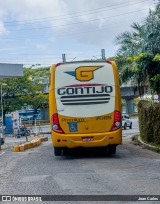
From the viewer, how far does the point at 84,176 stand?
11.4m

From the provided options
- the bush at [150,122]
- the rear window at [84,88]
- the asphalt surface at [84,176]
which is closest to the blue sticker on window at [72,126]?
the rear window at [84,88]

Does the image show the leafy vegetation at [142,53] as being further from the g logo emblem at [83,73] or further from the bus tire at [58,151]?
the bus tire at [58,151]

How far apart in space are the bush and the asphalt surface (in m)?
3.09

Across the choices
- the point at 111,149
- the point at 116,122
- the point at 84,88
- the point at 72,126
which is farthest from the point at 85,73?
the point at 111,149

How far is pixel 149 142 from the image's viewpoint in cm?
2092

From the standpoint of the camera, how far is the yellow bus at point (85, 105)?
15883mm

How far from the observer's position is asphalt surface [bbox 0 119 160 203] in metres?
9.48

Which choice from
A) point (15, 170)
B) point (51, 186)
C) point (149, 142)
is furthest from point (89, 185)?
point (149, 142)

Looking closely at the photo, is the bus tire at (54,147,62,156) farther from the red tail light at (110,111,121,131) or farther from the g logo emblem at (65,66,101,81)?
the g logo emblem at (65,66,101,81)

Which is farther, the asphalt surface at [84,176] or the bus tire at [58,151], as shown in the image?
the bus tire at [58,151]

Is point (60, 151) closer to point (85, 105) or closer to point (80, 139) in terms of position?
point (80, 139)

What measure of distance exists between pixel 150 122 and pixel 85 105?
19.0ft

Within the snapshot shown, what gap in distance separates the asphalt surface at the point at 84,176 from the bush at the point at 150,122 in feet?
10.1

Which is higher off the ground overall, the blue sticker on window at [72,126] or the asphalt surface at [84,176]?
the blue sticker on window at [72,126]
